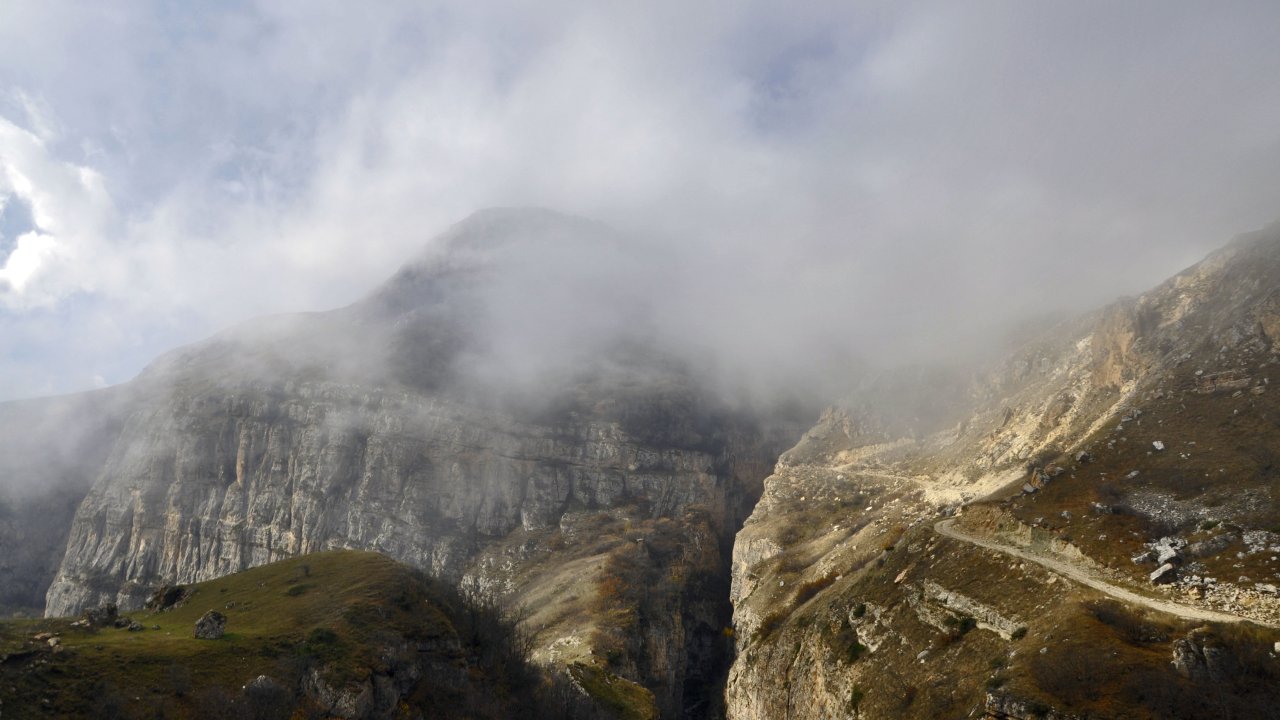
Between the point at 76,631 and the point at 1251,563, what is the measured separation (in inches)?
3611

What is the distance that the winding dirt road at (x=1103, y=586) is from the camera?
1702 inches

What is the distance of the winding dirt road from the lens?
43219 millimetres

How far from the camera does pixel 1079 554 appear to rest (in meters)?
59.3

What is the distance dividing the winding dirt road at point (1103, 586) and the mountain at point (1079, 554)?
26 centimetres

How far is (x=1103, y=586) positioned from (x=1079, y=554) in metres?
7.34

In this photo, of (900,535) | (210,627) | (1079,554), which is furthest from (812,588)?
(210,627)

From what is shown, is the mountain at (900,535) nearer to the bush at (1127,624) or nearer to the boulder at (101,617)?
the bush at (1127,624)

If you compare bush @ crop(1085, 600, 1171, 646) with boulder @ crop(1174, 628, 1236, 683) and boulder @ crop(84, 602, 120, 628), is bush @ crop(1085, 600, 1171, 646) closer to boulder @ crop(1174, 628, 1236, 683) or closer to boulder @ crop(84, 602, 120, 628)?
boulder @ crop(1174, 628, 1236, 683)

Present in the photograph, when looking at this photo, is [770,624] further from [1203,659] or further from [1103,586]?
[1203,659]

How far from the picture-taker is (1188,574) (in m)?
50.1

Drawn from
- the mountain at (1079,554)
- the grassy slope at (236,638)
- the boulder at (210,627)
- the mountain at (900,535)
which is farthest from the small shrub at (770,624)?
the boulder at (210,627)

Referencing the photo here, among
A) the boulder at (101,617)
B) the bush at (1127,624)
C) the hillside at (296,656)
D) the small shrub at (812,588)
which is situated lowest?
the bush at (1127,624)

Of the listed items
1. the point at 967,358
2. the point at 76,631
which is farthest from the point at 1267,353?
the point at 76,631

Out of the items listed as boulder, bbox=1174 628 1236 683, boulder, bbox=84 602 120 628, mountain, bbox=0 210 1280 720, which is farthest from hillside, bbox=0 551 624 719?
boulder, bbox=1174 628 1236 683
